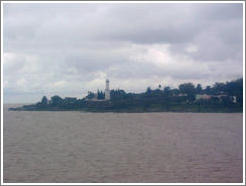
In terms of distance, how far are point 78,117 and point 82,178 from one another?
89.7ft

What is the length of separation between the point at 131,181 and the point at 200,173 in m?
1.79

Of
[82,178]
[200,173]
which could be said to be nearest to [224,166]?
[200,173]

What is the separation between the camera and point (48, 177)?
7602 millimetres

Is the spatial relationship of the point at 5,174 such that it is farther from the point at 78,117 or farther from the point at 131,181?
the point at 78,117

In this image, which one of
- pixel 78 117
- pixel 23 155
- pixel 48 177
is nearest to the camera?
pixel 48 177

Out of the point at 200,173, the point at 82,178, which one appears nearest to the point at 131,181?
the point at 82,178

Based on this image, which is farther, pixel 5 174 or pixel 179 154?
pixel 179 154

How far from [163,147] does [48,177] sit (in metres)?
5.68

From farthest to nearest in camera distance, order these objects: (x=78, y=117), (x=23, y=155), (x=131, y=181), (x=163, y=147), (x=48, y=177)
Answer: (x=78, y=117)
(x=163, y=147)
(x=23, y=155)
(x=48, y=177)
(x=131, y=181)

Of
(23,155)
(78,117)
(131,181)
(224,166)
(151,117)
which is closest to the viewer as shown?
(131,181)

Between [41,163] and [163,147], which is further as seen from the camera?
[163,147]

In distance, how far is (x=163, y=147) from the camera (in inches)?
487

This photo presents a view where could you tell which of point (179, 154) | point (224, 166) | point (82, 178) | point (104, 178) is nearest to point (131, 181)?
point (104, 178)

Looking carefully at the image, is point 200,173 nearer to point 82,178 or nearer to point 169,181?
point 169,181
